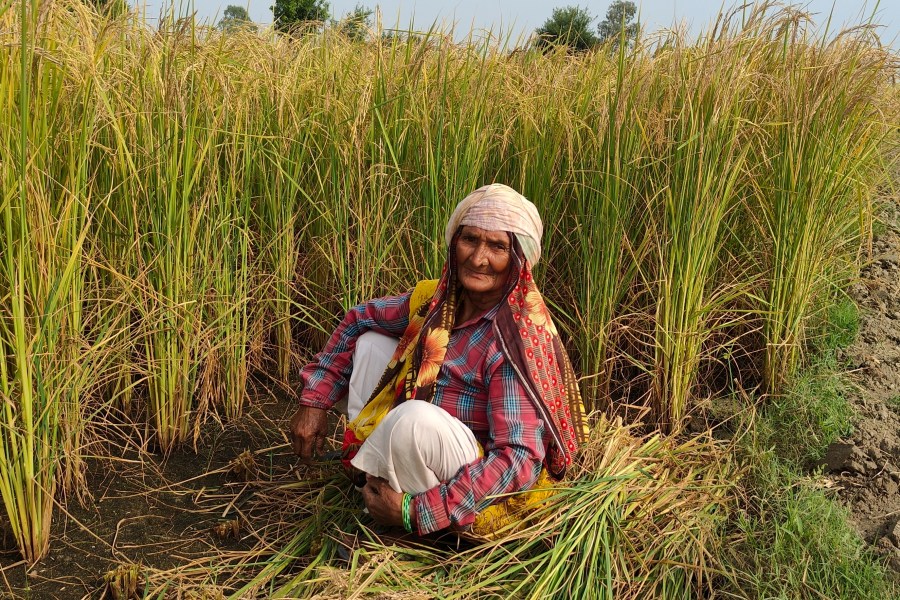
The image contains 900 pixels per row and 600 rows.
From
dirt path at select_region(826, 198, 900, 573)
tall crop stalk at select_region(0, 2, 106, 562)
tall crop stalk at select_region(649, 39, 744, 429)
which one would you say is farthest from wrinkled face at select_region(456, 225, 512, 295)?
dirt path at select_region(826, 198, 900, 573)

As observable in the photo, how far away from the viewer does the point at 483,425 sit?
245 cm

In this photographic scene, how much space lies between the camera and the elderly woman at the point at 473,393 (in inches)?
89.0

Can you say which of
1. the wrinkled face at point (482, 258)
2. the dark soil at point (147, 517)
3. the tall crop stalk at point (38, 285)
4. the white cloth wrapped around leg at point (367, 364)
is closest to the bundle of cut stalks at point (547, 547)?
the dark soil at point (147, 517)

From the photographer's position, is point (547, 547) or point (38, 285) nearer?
point (38, 285)

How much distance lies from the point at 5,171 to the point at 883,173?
3597 mm

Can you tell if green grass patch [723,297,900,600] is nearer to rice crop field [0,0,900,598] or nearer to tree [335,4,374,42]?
rice crop field [0,0,900,598]

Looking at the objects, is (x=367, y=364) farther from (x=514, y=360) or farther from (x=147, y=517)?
(x=147, y=517)

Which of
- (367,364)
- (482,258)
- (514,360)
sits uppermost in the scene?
(482,258)

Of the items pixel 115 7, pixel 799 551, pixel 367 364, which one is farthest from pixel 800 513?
pixel 115 7

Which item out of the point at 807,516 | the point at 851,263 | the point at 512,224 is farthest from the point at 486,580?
the point at 851,263

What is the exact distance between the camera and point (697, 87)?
10.2ft

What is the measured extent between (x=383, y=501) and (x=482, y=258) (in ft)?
2.31

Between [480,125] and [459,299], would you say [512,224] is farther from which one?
[480,125]

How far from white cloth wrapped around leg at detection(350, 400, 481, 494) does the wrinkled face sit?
365 millimetres
